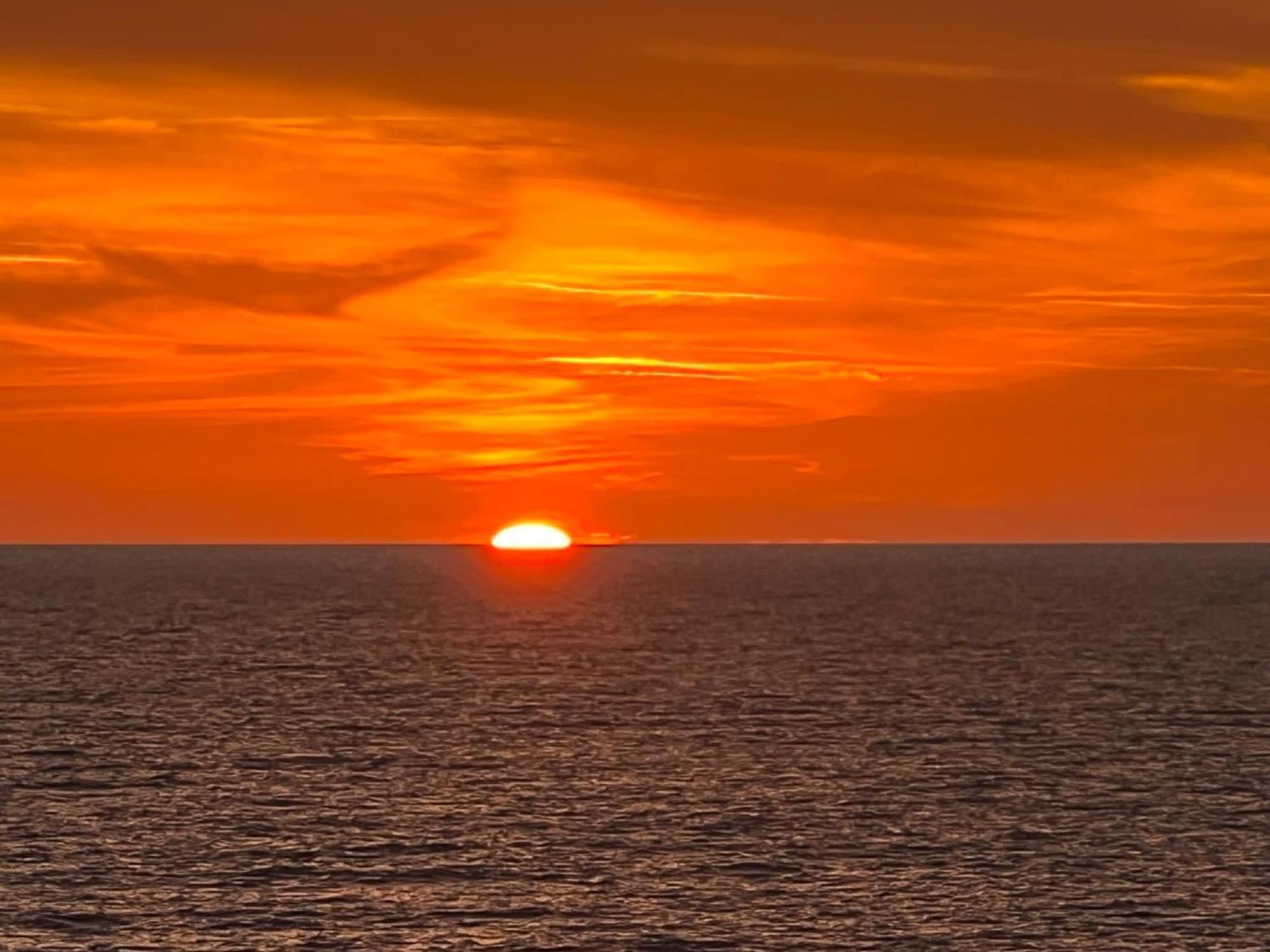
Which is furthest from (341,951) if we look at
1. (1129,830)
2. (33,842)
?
(1129,830)

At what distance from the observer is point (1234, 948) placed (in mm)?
59969

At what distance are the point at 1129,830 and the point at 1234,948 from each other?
62.2ft

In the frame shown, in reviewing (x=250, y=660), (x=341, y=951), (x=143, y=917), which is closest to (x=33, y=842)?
(x=143, y=917)

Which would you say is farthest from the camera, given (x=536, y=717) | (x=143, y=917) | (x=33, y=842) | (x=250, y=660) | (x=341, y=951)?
(x=250, y=660)

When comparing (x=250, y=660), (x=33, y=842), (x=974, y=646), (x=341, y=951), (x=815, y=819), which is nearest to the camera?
(x=341, y=951)

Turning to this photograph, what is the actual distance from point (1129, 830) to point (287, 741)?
49663 mm

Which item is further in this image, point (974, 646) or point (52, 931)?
point (974, 646)

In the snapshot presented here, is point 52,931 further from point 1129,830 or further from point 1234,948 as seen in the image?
point 1129,830

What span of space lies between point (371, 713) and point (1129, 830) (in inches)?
2270

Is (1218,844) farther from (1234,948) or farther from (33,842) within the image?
(33,842)

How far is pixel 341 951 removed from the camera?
59.2 m

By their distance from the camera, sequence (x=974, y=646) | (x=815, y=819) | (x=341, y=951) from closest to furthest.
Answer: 1. (x=341, y=951)
2. (x=815, y=819)
3. (x=974, y=646)

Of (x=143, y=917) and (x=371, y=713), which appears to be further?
(x=371, y=713)

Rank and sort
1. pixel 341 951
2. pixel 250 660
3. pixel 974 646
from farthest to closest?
pixel 974 646 → pixel 250 660 → pixel 341 951
